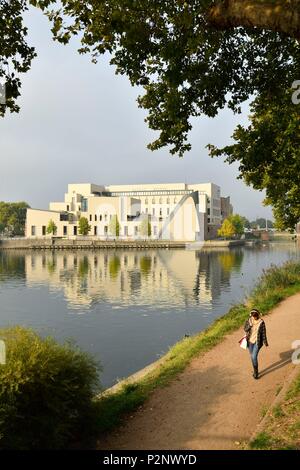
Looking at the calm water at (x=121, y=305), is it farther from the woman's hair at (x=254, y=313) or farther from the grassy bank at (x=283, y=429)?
the grassy bank at (x=283, y=429)

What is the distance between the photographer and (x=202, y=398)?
33.3 ft

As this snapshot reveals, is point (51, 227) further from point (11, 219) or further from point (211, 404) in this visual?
point (211, 404)

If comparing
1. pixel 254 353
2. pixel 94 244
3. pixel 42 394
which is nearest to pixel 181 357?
pixel 254 353

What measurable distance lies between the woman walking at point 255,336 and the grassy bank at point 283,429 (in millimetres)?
2057

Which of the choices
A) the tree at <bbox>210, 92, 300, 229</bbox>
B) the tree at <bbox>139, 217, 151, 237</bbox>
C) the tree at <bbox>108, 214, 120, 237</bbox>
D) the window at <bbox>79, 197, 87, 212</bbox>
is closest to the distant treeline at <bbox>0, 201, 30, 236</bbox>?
the window at <bbox>79, 197, 87, 212</bbox>

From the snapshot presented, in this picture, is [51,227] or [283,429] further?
[51,227]

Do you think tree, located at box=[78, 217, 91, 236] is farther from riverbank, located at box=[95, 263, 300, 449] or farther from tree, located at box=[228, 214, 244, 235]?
riverbank, located at box=[95, 263, 300, 449]

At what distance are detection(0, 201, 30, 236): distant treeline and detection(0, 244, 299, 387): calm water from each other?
337ft

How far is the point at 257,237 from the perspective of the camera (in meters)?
174

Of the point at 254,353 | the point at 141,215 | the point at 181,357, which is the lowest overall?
the point at 181,357

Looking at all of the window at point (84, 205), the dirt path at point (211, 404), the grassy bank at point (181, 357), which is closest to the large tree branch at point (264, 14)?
the dirt path at point (211, 404)

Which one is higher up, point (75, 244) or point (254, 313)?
point (75, 244)

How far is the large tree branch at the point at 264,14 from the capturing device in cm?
593

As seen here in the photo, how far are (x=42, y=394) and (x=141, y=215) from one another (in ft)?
440
